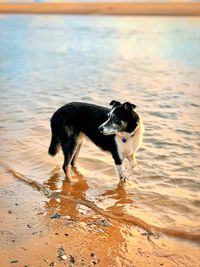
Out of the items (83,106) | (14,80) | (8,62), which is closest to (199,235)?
(83,106)

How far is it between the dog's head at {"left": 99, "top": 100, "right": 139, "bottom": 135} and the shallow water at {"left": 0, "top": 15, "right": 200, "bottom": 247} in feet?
3.16

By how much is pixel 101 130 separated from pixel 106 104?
4661mm

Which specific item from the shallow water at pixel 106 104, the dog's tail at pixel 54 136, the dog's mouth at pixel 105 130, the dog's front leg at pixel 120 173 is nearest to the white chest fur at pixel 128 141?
the dog's front leg at pixel 120 173

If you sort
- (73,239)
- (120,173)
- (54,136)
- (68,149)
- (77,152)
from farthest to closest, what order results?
(77,152) < (54,136) < (68,149) < (120,173) < (73,239)

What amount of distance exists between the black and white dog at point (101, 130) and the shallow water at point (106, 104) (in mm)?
418

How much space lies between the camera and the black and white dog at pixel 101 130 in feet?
19.9

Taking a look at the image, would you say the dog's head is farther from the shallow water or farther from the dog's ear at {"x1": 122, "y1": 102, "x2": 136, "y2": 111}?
the shallow water

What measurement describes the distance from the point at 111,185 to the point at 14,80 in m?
8.34

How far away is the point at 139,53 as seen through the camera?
19141 mm

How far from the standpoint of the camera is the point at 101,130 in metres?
5.99

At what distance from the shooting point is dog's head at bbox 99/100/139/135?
6.00 m

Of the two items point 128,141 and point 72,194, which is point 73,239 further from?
point 128,141

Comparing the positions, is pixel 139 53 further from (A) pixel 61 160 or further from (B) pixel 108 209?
(B) pixel 108 209

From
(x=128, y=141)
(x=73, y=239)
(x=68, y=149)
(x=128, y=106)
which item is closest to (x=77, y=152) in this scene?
(x=68, y=149)
